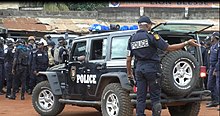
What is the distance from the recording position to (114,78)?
8.10 metres

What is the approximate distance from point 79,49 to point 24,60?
3656mm

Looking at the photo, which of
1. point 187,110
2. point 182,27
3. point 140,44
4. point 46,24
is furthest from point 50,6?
point 140,44

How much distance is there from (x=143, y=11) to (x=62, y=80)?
21948 millimetres

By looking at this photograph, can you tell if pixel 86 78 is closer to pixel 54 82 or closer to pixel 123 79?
pixel 54 82

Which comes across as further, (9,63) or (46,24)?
(46,24)

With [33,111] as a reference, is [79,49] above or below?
above

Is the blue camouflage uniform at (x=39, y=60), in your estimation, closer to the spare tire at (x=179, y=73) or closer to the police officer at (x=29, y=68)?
the police officer at (x=29, y=68)

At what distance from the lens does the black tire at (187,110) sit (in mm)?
8469

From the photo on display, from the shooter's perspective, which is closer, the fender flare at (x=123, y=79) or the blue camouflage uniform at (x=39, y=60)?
the fender flare at (x=123, y=79)

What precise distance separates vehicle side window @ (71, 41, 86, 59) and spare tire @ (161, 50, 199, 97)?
2181 millimetres

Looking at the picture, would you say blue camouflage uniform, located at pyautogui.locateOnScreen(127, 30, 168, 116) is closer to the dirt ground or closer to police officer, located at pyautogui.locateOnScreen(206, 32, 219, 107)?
the dirt ground

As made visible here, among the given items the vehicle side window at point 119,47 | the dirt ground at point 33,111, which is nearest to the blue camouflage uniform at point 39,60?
the dirt ground at point 33,111

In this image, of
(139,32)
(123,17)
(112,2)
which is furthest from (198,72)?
(112,2)

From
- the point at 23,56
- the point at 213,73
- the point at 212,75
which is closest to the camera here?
the point at 213,73
